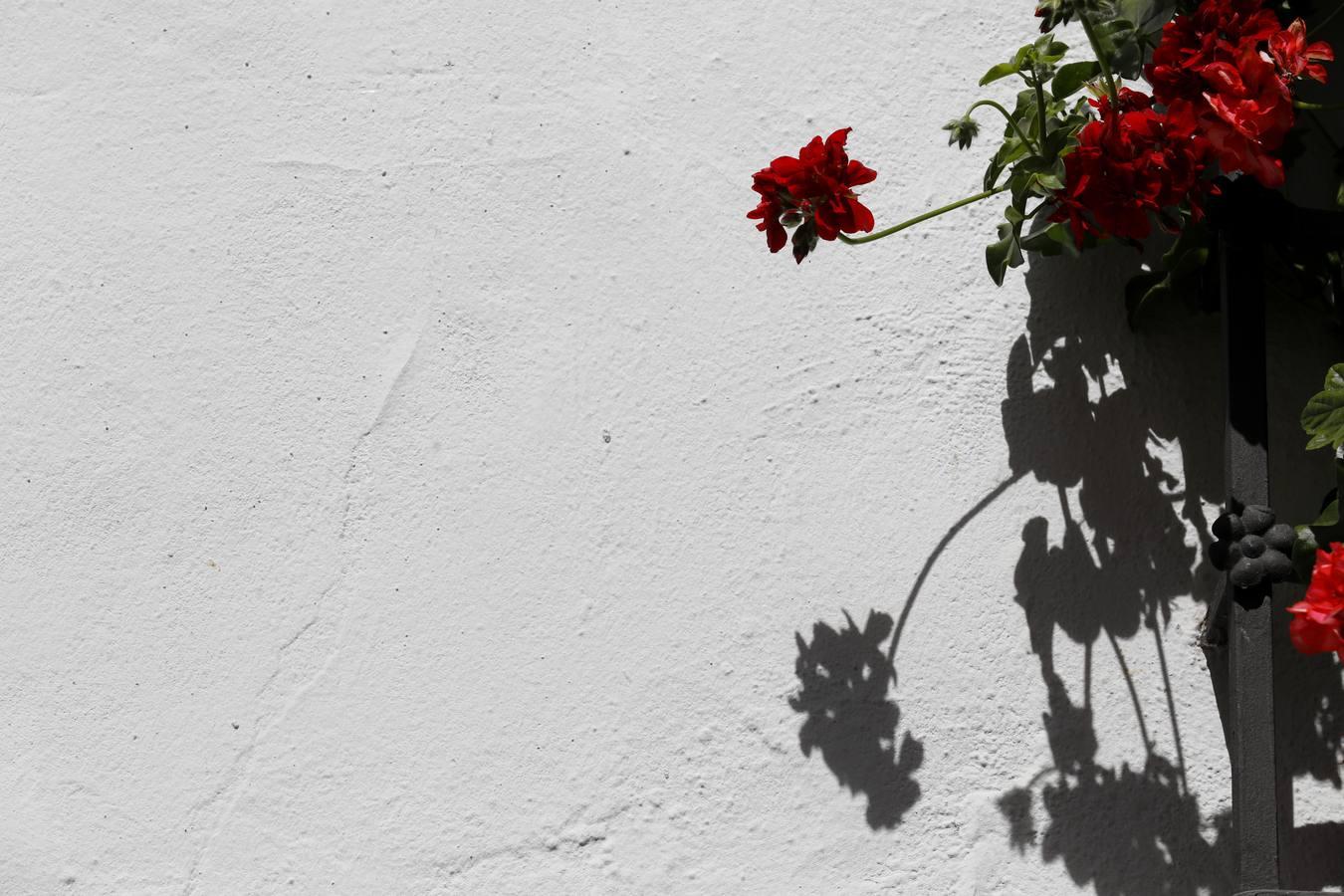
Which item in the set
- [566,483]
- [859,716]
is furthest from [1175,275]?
[566,483]

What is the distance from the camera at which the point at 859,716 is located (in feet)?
4.23

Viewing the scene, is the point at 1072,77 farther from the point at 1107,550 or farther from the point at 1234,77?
the point at 1107,550

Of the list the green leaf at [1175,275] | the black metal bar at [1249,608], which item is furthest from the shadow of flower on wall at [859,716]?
the green leaf at [1175,275]

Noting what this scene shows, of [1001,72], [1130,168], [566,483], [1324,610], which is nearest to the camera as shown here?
[1324,610]

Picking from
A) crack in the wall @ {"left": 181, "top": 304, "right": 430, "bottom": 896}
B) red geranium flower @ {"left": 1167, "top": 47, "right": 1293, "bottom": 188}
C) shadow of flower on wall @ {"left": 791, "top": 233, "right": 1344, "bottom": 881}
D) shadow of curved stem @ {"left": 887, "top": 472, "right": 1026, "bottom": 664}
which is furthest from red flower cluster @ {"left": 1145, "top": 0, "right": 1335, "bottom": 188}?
crack in the wall @ {"left": 181, "top": 304, "right": 430, "bottom": 896}

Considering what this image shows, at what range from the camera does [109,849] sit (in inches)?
50.6

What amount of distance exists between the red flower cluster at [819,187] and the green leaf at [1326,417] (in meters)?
0.41

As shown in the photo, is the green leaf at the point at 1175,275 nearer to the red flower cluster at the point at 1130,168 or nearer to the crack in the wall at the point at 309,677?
the red flower cluster at the point at 1130,168

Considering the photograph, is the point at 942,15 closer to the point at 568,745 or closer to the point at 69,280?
the point at 568,745

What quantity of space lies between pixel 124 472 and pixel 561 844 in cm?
59

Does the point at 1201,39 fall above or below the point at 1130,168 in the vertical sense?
above

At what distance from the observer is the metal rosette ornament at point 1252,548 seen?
3.76 feet

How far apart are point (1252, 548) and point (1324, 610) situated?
15cm

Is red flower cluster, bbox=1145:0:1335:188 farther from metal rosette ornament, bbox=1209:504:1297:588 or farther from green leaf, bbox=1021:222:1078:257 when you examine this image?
metal rosette ornament, bbox=1209:504:1297:588
